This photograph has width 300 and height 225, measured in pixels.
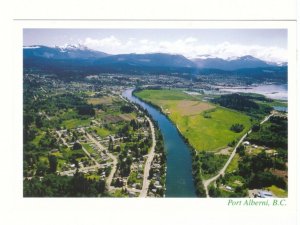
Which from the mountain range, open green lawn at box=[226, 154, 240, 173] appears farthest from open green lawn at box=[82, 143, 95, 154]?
open green lawn at box=[226, 154, 240, 173]

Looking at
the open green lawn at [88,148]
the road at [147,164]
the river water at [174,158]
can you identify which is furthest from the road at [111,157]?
the river water at [174,158]

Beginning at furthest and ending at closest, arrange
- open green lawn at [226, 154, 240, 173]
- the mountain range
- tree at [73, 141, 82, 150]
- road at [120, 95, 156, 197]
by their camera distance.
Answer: the mountain range < tree at [73, 141, 82, 150] < open green lawn at [226, 154, 240, 173] < road at [120, 95, 156, 197]

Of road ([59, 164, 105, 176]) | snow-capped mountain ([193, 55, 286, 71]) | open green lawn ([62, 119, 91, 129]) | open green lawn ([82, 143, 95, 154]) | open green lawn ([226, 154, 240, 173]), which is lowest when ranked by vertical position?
road ([59, 164, 105, 176])

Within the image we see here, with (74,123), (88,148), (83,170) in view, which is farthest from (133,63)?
(83,170)

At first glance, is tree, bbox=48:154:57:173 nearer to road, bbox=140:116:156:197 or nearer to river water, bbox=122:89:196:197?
road, bbox=140:116:156:197

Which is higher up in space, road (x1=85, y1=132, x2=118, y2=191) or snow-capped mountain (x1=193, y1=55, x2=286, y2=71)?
snow-capped mountain (x1=193, y1=55, x2=286, y2=71)
